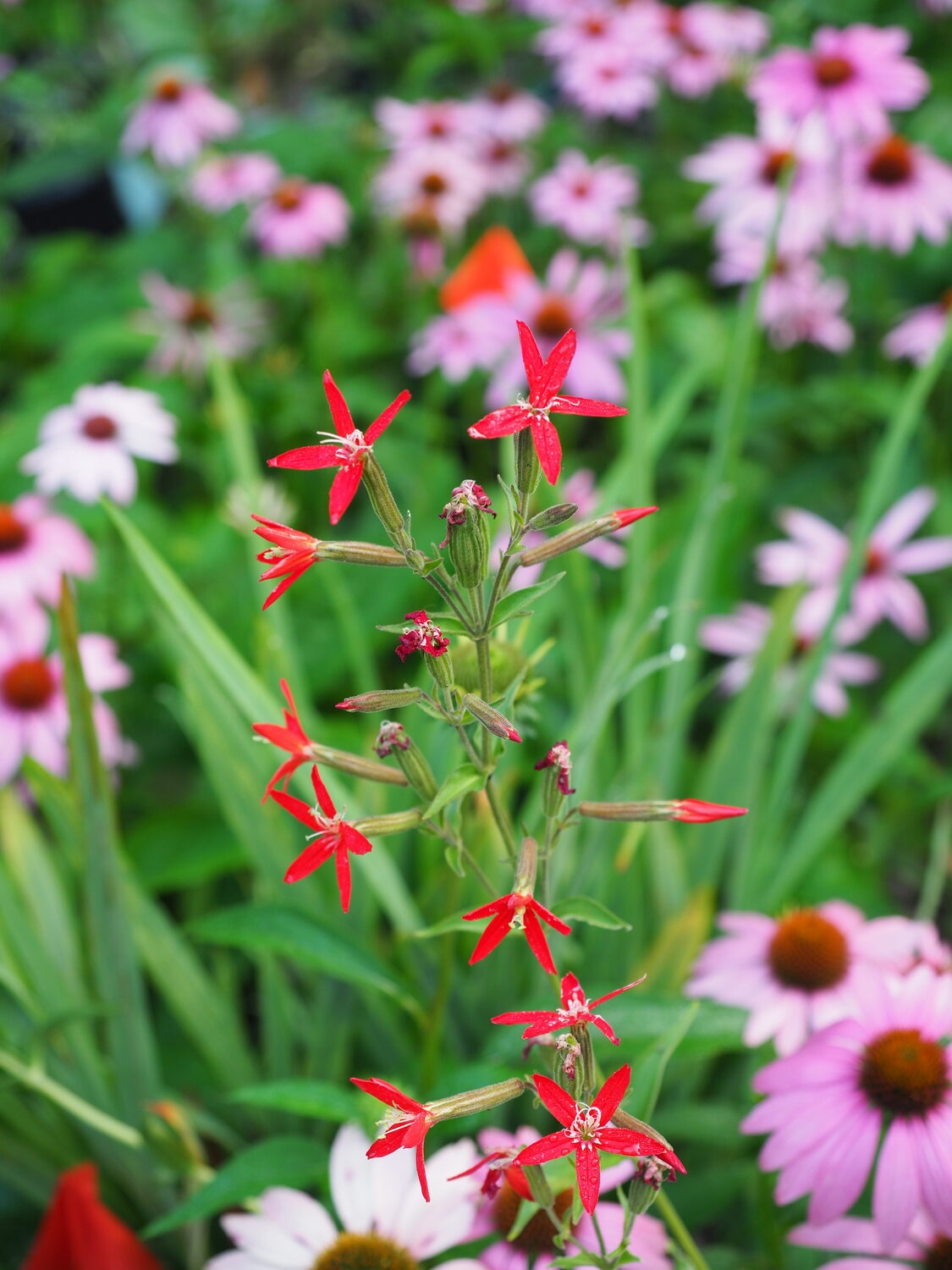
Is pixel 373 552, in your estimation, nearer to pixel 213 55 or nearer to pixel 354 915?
pixel 354 915

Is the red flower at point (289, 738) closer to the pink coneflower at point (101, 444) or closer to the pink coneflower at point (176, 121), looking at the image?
the pink coneflower at point (101, 444)

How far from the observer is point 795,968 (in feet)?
1.83

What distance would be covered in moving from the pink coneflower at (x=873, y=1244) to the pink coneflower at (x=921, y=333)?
2.87 ft

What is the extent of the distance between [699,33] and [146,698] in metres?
1.14

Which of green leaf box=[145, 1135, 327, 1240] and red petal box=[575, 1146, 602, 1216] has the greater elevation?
red petal box=[575, 1146, 602, 1216]

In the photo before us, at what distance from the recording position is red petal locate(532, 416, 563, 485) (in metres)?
0.30

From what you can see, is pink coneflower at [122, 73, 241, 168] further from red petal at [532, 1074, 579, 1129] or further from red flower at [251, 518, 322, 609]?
red petal at [532, 1074, 579, 1129]

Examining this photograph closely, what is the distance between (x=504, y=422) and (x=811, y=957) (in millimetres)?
378

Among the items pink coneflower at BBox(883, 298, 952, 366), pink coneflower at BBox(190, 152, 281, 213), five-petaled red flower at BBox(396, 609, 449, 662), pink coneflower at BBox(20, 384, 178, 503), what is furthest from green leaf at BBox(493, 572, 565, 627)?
pink coneflower at BBox(190, 152, 281, 213)

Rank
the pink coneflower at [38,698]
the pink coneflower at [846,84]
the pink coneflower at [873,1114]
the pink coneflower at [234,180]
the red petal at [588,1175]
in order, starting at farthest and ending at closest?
the pink coneflower at [234,180]
the pink coneflower at [846,84]
the pink coneflower at [38,698]
the pink coneflower at [873,1114]
the red petal at [588,1175]

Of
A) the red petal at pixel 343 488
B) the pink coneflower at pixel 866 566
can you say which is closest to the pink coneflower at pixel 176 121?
the pink coneflower at pixel 866 566

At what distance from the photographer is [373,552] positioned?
34 cm

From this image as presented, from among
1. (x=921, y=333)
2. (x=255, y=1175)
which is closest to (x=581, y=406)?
(x=255, y=1175)

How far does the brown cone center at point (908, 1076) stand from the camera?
1.42 ft
